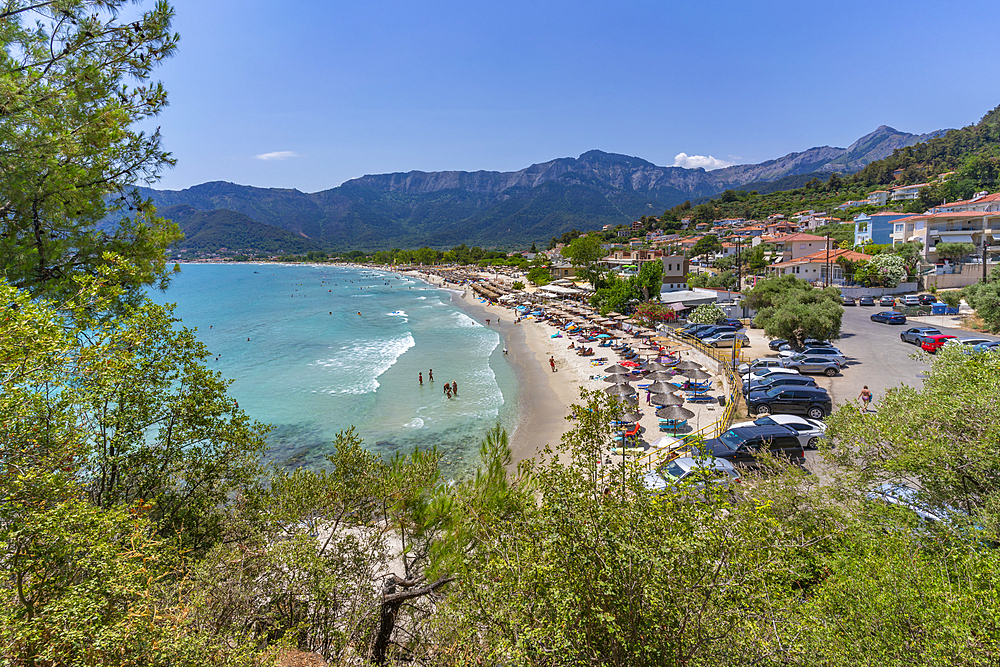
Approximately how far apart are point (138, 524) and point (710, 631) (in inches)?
215

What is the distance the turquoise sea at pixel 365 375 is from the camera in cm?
2098

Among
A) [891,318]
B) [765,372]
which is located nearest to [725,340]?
[765,372]

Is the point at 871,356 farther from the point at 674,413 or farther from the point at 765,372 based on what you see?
the point at 674,413

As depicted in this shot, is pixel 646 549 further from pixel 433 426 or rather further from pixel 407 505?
pixel 433 426

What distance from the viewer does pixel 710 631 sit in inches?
156

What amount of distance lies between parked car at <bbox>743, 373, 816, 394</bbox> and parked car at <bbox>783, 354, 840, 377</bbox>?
8.82 ft

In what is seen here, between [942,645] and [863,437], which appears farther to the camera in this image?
[863,437]

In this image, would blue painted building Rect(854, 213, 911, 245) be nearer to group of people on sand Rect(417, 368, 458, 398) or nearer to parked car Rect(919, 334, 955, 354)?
parked car Rect(919, 334, 955, 354)

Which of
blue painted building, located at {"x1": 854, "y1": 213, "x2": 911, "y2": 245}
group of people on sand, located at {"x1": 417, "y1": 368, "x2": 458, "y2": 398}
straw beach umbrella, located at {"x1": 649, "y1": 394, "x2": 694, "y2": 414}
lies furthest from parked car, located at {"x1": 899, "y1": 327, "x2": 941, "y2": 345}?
blue painted building, located at {"x1": 854, "y1": 213, "x2": 911, "y2": 245}

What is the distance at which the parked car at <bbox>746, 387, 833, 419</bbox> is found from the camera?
17.4 meters

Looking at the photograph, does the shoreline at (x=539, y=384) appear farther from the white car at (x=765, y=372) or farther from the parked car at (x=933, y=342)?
the parked car at (x=933, y=342)

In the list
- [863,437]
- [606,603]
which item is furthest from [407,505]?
[863,437]

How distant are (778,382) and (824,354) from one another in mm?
7365

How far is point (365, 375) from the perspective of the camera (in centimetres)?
3184
